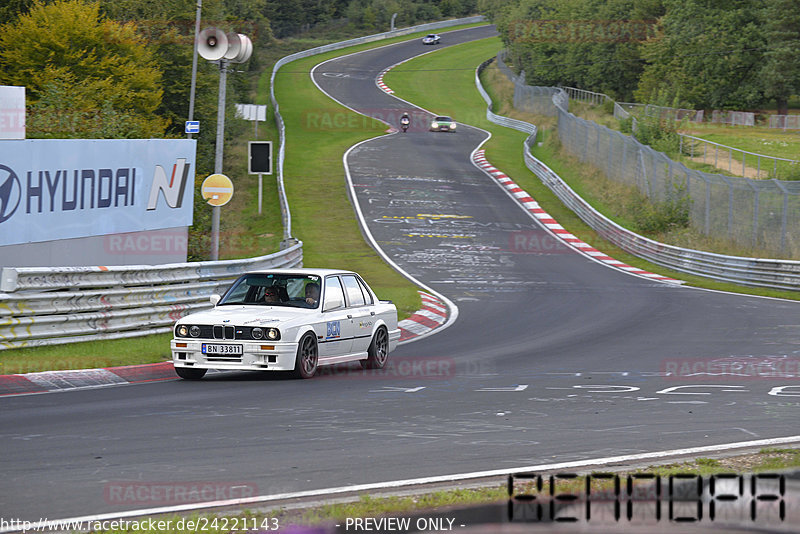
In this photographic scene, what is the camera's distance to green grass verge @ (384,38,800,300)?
36.0 metres

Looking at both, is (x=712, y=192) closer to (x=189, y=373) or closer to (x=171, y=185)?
(x=171, y=185)

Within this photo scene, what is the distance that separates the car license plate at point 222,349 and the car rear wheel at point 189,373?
462 mm

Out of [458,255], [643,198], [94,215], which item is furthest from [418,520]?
[643,198]

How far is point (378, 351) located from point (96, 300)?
4283 millimetres

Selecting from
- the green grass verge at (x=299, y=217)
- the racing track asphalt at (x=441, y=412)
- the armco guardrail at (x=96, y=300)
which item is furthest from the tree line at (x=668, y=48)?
the armco guardrail at (x=96, y=300)

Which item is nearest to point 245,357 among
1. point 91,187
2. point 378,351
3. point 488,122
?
point 378,351

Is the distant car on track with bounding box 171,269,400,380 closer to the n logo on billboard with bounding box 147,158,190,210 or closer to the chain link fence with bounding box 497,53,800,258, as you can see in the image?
the n logo on billboard with bounding box 147,158,190,210

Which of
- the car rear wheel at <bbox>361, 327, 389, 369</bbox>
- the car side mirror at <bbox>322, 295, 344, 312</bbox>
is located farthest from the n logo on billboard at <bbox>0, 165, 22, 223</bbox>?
the car rear wheel at <bbox>361, 327, 389, 369</bbox>

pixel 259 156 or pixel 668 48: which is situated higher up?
pixel 668 48

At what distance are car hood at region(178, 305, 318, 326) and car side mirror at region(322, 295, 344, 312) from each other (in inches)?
10.6

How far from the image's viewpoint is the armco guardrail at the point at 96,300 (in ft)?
45.1

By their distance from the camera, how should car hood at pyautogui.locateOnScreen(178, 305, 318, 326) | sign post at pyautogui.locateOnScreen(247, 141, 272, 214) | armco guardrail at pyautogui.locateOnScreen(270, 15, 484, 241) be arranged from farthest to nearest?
armco guardrail at pyautogui.locateOnScreen(270, 15, 484, 241) → sign post at pyautogui.locateOnScreen(247, 141, 272, 214) → car hood at pyautogui.locateOnScreen(178, 305, 318, 326)

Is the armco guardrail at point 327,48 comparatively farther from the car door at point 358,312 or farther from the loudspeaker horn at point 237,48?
the car door at point 358,312

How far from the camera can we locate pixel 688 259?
33.0 m
